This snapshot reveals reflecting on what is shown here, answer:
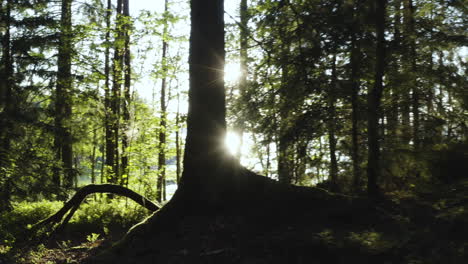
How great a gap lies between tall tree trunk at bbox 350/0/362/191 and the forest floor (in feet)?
→ 4.12

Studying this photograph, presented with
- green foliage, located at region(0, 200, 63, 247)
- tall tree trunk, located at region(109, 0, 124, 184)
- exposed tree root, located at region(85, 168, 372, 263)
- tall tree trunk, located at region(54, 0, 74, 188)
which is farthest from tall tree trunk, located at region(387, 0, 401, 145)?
tall tree trunk, located at region(54, 0, 74, 188)

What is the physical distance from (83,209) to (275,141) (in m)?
6.60

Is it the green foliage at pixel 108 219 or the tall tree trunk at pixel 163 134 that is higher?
the tall tree trunk at pixel 163 134

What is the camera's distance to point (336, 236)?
11.8 feet

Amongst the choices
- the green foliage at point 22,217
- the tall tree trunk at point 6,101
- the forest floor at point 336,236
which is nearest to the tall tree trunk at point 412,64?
the forest floor at point 336,236

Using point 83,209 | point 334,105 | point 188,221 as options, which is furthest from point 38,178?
point 334,105

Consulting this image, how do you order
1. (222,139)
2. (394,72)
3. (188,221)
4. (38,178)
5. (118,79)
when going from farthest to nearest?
1. (118,79)
2. (38,178)
3. (394,72)
4. (222,139)
5. (188,221)

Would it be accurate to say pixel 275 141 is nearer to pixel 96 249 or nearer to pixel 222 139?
pixel 222 139

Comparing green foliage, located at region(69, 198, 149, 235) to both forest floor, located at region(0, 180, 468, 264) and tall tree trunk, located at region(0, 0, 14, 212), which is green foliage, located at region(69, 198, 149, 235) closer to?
tall tree trunk, located at region(0, 0, 14, 212)

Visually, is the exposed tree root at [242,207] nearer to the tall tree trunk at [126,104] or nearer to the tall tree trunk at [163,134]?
the tall tree trunk at [163,134]

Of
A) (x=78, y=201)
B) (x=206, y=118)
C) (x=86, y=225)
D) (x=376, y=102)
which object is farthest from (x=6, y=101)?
(x=376, y=102)

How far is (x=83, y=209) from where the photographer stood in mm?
9102

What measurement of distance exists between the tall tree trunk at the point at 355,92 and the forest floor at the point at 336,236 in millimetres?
1254

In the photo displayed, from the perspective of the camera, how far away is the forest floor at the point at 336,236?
317 centimetres
